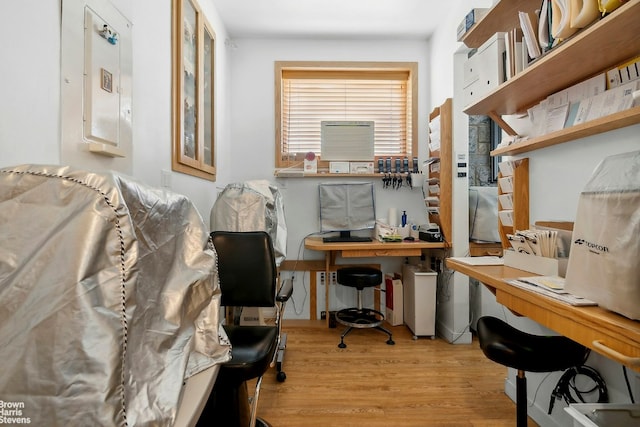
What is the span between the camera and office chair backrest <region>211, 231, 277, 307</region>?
184 centimetres

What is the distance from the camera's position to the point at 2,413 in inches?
18.5

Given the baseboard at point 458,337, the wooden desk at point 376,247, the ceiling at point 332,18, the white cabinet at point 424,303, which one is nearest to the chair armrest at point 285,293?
the wooden desk at point 376,247

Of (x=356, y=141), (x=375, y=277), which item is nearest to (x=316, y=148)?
(x=356, y=141)

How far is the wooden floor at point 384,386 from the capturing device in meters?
1.81

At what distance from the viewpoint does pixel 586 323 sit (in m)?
0.91

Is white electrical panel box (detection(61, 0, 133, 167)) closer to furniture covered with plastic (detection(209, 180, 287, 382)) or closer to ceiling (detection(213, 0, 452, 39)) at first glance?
furniture covered with plastic (detection(209, 180, 287, 382))

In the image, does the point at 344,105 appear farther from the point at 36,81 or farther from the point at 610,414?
the point at 610,414

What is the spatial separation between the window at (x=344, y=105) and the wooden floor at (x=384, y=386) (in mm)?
1960

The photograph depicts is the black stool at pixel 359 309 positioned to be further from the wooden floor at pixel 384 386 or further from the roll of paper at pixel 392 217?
the roll of paper at pixel 392 217

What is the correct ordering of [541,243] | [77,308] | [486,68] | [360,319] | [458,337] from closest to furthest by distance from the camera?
[77,308]
[541,243]
[486,68]
[458,337]
[360,319]

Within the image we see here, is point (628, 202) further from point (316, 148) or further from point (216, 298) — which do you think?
point (316, 148)

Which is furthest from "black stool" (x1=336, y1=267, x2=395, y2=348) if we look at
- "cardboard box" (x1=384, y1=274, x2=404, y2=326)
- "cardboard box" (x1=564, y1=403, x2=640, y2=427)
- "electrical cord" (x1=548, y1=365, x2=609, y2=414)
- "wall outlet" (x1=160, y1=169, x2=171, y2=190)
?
"cardboard box" (x1=564, y1=403, x2=640, y2=427)

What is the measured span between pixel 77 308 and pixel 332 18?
324cm

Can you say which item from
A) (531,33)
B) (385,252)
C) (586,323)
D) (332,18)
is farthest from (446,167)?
(586,323)
